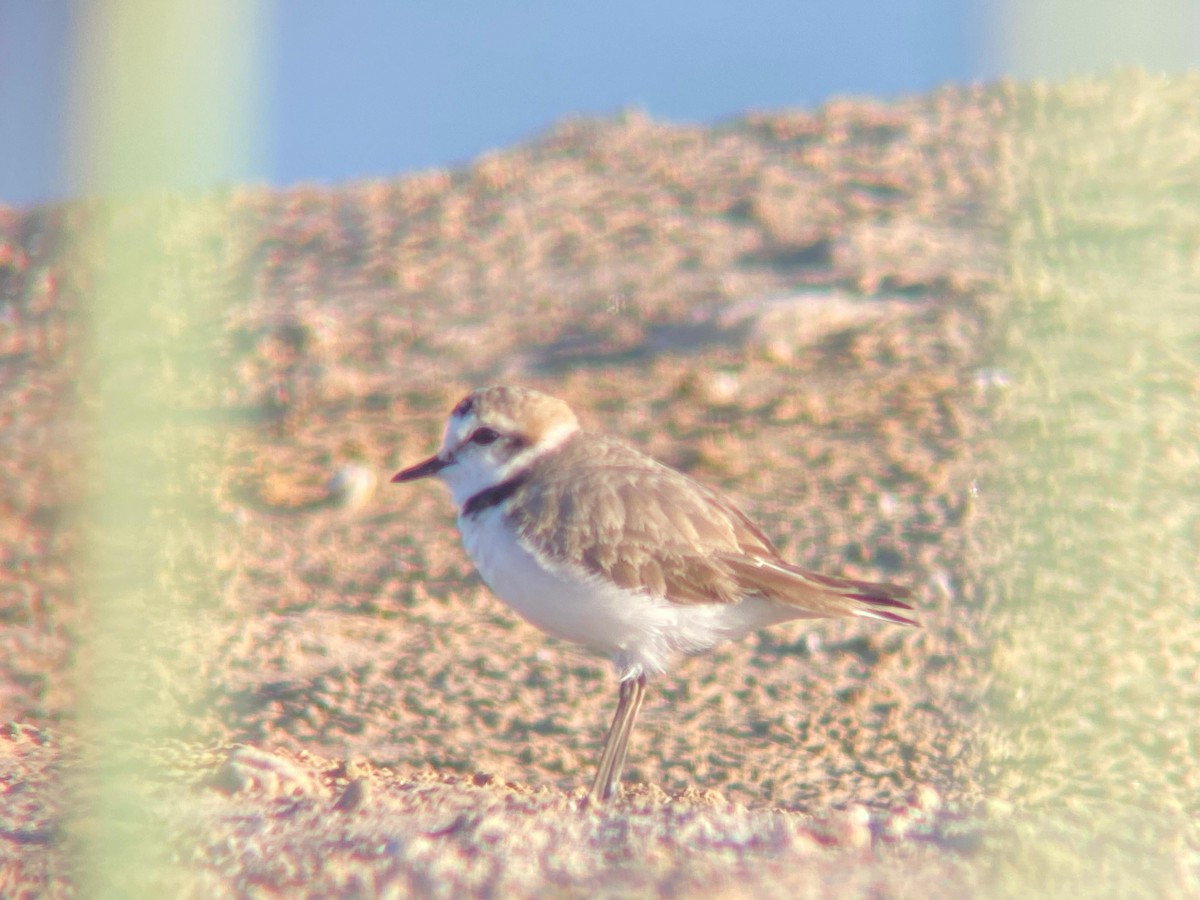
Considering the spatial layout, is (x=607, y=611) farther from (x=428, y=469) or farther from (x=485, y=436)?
(x=428, y=469)

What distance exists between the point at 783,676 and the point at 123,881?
9.80 feet

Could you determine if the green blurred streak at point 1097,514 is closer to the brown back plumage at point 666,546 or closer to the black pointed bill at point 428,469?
the brown back plumage at point 666,546

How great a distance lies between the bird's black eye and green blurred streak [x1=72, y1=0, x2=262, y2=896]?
6.41 ft

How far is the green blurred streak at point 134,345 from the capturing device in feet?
6.65

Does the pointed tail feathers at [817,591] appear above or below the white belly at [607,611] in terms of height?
above

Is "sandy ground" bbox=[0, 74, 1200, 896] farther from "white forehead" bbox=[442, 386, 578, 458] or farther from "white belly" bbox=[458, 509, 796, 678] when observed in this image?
"white forehead" bbox=[442, 386, 578, 458]

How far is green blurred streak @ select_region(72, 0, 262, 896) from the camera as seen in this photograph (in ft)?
6.65

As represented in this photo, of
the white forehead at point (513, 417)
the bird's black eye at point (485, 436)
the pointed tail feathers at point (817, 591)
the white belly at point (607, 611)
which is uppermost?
the white forehead at point (513, 417)

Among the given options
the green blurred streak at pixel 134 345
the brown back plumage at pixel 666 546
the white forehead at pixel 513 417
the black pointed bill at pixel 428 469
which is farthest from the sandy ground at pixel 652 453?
the white forehead at pixel 513 417

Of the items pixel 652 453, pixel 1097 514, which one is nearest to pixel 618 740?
pixel 1097 514

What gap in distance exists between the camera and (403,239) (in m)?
9.73

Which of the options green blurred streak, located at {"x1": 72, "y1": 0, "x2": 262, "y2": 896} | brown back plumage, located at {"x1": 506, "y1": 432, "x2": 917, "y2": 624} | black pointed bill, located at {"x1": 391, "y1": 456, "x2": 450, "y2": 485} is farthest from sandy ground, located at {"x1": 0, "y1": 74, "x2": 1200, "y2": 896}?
black pointed bill, located at {"x1": 391, "y1": 456, "x2": 450, "y2": 485}

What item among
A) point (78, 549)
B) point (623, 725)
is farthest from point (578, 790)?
point (78, 549)

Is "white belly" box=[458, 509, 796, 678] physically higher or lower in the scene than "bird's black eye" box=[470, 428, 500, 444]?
lower
